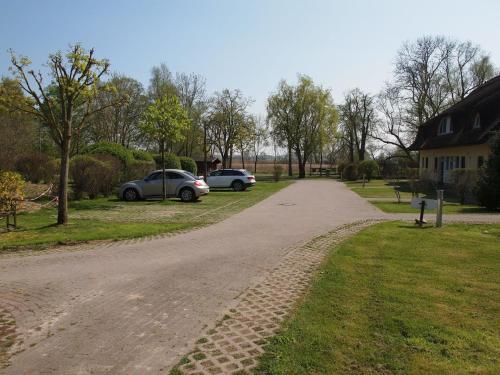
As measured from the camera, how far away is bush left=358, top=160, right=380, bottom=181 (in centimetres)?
4997

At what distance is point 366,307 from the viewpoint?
533 cm

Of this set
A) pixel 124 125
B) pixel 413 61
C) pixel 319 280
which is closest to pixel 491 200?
pixel 319 280

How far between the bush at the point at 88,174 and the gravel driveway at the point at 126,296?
432 inches

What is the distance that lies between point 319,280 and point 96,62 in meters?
8.98

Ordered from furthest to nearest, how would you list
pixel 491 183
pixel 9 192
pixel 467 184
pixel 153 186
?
pixel 467 184 < pixel 153 186 < pixel 491 183 < pixel 9 192

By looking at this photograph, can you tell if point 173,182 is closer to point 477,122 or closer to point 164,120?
point 164,120

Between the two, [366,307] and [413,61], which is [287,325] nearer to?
[366,307]

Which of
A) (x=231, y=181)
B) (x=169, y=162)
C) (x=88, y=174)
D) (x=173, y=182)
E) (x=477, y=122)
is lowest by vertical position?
(x=231, y=181)

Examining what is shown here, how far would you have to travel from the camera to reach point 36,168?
24.6 meters

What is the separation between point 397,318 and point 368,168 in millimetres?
47080

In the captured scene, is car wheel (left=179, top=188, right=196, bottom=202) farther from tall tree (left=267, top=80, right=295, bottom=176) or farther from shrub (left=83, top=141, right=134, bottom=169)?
→ tall tree (left=267, top=80, right=295, bottom=176)

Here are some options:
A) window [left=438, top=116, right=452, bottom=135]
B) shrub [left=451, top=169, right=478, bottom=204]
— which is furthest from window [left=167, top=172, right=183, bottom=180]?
window [left=438, top=116, right=452, bottom=135]

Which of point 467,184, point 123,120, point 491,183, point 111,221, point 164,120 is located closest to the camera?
point 111,221

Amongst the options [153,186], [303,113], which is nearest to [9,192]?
[153,186]
